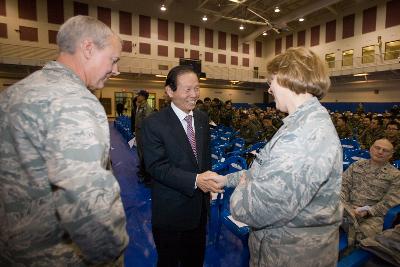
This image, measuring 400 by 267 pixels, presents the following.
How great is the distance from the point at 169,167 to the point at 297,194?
86 centimetres

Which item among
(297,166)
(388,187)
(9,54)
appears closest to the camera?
(297,166)

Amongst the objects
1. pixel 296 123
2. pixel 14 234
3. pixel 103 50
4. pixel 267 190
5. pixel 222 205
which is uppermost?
pixel 103 50

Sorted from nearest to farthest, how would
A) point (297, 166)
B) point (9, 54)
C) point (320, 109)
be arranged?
point (297, 166)
point (320, 109)
point (9, 54)

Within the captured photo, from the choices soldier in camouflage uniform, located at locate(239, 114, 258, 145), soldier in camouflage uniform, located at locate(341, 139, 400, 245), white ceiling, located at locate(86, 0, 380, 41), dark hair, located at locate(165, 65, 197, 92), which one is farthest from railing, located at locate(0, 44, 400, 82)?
dark hair, located at locate(165, 65, 197, 92)

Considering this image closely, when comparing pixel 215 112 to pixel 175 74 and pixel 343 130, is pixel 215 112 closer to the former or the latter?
pixel 343 130

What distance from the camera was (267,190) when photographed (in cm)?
101

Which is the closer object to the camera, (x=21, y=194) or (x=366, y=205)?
(x=21, y=194)

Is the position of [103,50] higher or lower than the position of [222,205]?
higher

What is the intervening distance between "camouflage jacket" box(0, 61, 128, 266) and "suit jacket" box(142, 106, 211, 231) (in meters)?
0.73

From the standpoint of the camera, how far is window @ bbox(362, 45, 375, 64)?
19.7 meters

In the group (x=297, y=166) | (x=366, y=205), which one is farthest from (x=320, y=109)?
(x=366, y=205)

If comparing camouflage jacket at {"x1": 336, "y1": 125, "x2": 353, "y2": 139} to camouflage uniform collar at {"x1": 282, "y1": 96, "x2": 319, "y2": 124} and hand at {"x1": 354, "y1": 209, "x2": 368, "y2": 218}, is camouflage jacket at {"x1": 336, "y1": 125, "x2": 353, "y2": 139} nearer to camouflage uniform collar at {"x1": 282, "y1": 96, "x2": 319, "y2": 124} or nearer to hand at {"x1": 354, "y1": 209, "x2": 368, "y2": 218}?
hand at {"x1": 354, "y1": 209, "x2": 368, "y2": 218}

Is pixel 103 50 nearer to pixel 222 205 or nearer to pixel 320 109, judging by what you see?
pixel 320 109

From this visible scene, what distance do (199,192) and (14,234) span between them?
1076mm
